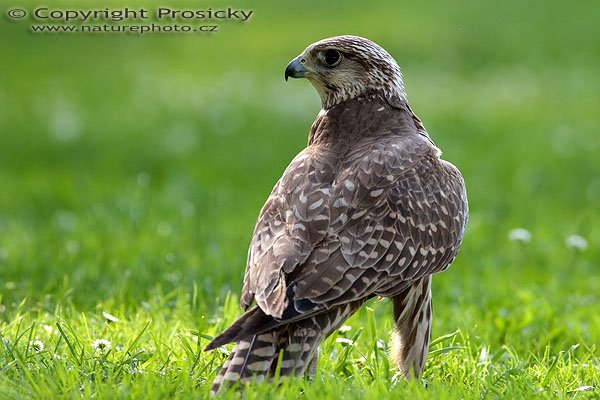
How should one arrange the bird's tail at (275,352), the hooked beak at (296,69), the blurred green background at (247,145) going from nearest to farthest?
the bird's tail at (275,352), the hooked beak at (296,69), the blurred green background at (247,145)

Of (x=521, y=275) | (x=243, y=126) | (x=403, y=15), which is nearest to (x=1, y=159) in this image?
(x=243, y=126)

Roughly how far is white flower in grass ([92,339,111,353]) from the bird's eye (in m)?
1.87

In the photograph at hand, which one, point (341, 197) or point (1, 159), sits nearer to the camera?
point (341, 197)

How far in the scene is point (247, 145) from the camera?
505 inches

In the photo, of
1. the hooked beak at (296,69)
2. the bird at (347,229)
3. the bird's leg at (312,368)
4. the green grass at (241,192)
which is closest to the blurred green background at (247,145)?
the green grass at (241,192)

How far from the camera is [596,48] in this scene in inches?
824

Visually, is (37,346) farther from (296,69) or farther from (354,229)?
(296,69)

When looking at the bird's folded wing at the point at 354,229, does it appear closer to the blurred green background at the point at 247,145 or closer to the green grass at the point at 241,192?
the green grass at the point at 241,192

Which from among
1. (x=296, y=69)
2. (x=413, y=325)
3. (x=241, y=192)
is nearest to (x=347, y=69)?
(x=296, y=69)

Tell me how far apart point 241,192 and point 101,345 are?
5878 millimetres

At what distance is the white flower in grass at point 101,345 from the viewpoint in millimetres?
5043

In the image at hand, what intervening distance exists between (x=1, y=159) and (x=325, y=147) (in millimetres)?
7797

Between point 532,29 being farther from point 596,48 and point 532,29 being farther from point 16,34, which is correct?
point 16,34

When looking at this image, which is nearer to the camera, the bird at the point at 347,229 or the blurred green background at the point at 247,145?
the bird at the point at 347,229
